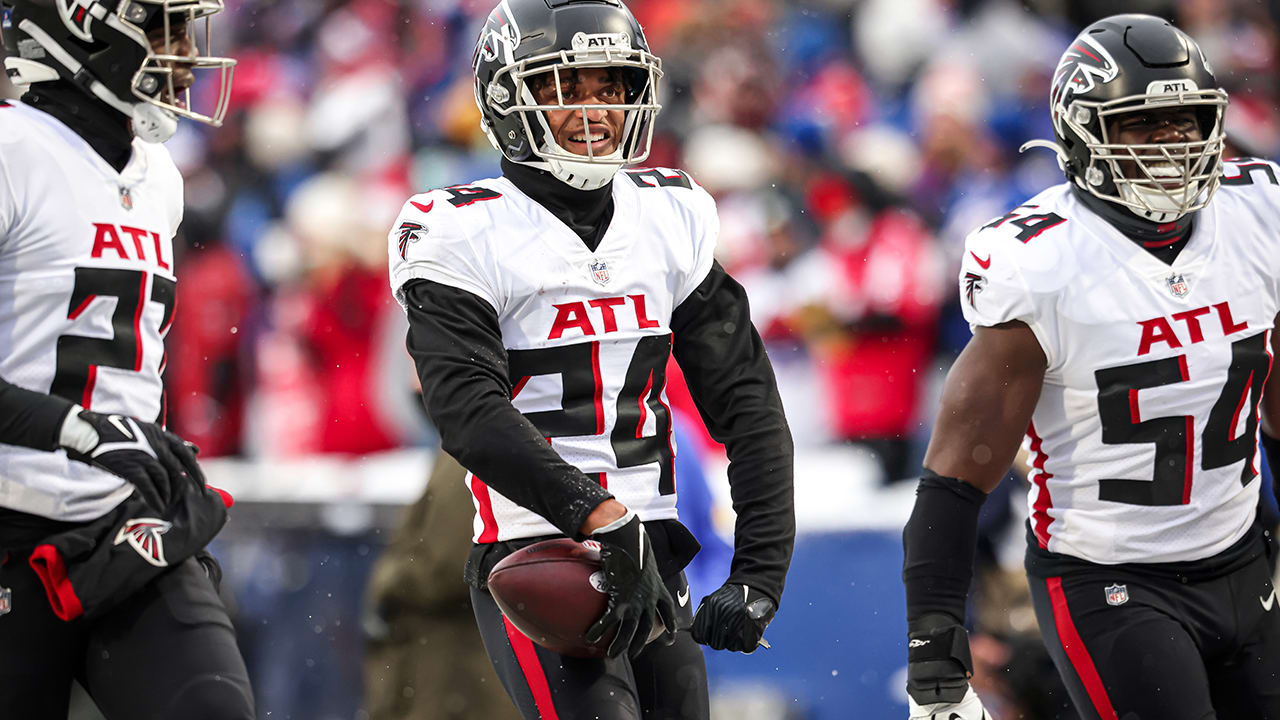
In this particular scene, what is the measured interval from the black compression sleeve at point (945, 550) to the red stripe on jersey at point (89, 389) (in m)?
1.68

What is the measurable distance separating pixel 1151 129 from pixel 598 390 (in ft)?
4.82

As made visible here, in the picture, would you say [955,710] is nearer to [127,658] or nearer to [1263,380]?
[1263,380]

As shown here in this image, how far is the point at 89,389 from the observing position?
2.79m

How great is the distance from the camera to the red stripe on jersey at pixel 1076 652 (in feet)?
10.3

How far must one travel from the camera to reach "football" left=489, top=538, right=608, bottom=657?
2617 millimetres

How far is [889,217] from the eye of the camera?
242 inches

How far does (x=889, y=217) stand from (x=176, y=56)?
3.69 m

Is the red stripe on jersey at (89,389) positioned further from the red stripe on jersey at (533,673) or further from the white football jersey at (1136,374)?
the white football jersey at (1136,374)

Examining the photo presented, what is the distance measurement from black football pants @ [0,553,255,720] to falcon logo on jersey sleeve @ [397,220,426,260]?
74 cm

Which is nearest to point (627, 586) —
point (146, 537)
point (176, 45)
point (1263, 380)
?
point (146, 537)

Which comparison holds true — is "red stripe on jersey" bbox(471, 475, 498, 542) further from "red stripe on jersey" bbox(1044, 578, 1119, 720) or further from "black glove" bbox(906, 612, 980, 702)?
"red stripe on jersey" bbox(1044, 578, 1119, 720)

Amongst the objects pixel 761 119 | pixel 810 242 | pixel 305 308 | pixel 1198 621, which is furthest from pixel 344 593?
pixel 1198 621

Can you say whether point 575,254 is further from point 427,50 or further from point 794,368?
point 427,50

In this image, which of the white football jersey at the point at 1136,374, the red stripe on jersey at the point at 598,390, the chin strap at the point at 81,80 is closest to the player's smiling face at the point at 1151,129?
the white football jersey at the point at 1136,374
